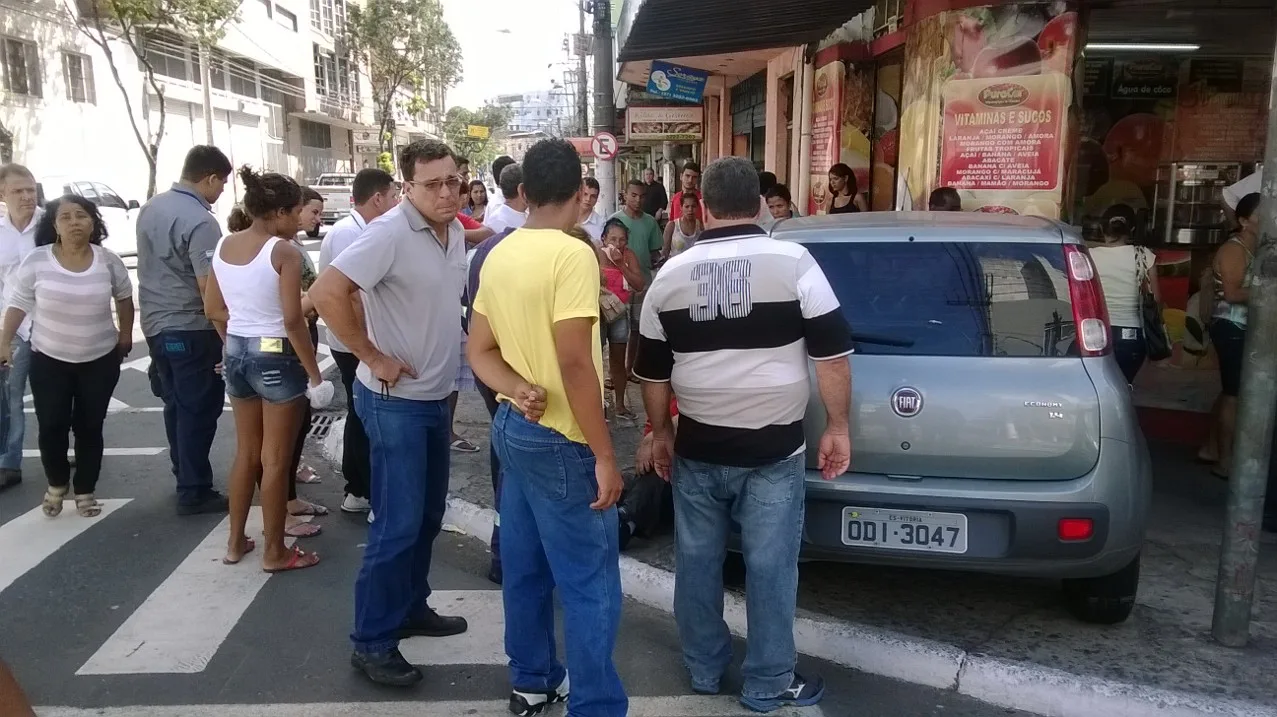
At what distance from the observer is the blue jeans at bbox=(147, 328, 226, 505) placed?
5.31 m

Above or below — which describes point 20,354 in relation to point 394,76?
below

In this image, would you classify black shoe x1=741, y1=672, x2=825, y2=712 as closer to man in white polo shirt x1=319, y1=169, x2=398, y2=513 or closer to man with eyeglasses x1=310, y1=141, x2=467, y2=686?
man with eyeglasses x1=310, y1=141, x2=467, y2=686

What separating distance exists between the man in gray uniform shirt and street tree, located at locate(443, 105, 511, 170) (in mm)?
59354

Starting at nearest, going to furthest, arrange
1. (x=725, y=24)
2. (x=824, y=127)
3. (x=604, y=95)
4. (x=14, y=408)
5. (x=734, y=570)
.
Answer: (x=734, y=570)
(x=14, y=408)
(x=725, y=24)
(x=824, y=127)
(x=604, y=95)

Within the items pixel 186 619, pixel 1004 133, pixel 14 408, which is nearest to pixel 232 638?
pixel 186 619

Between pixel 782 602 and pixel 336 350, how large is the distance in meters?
3.19

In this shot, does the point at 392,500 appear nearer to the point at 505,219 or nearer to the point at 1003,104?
the point at 505,219

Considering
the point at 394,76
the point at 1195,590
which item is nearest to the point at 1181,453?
the point at 1195,590

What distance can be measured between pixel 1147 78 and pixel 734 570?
6927mm

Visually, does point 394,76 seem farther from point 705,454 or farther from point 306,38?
point 705,454

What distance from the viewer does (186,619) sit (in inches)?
161

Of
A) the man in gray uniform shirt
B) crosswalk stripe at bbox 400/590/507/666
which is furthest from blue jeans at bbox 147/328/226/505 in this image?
crosswalk stripe at bbox 400/590/507/666

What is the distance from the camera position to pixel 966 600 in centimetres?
418

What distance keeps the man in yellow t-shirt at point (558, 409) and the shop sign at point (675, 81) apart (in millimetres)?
12234
